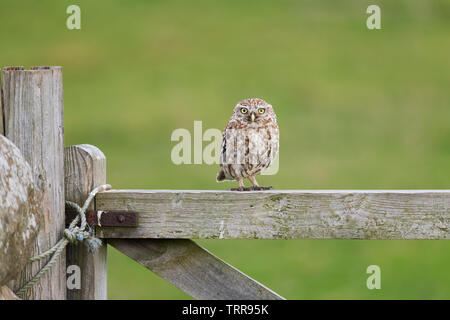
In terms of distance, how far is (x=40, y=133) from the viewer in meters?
2.60

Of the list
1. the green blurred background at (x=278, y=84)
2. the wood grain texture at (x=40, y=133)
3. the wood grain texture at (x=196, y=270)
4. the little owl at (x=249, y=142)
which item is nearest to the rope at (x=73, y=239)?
the wood grain texture at (x=40, y=133)

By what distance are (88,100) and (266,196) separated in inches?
424

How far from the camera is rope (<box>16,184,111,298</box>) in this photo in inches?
100

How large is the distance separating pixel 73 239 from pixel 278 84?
1106 cm

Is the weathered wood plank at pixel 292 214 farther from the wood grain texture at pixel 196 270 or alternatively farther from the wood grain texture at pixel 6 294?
the wood grain texture at pixel 6 294

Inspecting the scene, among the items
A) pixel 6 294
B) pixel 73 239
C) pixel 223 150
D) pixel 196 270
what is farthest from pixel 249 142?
pixel 6 294

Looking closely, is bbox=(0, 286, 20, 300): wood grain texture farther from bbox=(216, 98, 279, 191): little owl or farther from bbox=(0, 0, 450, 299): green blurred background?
bbox=(0, 0, 450, 299): green blurred background

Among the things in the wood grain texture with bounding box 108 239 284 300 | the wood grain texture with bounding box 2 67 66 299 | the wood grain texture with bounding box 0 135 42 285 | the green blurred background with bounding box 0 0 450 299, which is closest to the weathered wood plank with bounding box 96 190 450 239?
the wood grain texture with bounding box 108 239 284 300

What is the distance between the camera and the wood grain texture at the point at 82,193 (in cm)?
269

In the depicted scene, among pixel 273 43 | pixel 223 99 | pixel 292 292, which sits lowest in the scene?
pixel 292 292

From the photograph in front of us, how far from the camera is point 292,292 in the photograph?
862cm
